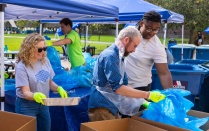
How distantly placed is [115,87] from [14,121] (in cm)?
75

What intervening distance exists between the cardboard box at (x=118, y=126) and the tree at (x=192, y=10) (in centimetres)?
1745

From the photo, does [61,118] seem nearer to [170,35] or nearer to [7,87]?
[7,87]

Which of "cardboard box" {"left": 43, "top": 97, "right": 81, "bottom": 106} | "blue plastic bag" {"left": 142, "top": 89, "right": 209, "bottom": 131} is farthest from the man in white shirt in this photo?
"cardboard box" {"left": 43, "top": 97, "right": 81, "bottom": 106}

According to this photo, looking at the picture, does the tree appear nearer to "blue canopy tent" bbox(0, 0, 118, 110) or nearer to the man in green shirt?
the man in green shirt

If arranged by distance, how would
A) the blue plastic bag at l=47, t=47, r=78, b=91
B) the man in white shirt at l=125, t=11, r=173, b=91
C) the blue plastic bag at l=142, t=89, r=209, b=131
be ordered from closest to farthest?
the blue plastic bag at l=142, t=89, r=209, b=131 < the man in white shirt at l=125, t=11, r=173, b=91 < the blue plastic bag at l=47, t=47, r=78, b=91

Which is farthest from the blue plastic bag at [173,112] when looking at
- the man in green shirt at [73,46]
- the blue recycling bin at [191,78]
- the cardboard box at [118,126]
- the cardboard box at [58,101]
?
the man in green shirt at [73,46]

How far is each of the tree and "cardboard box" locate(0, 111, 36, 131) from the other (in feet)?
58.3

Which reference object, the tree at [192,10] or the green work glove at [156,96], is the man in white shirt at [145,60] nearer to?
the green work glove at [156,96]

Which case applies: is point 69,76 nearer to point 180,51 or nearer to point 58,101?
point 58,101

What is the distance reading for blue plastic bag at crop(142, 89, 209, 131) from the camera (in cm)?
204

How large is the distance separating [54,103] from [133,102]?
685mm

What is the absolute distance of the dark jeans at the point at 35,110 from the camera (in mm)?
2449

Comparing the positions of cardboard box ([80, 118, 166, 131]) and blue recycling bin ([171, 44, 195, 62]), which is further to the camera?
blue recycling bin ([171, 44, 195, 62])

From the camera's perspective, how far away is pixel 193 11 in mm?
18672
